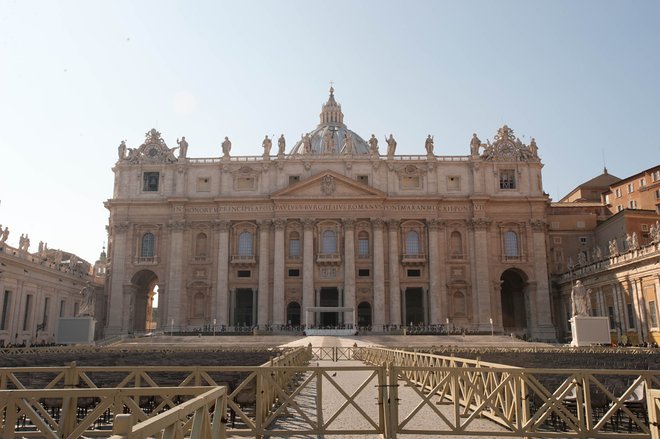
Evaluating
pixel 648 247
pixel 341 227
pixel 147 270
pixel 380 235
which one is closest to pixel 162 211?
Answer: pixel 147 270

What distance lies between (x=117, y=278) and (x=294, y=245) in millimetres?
19264

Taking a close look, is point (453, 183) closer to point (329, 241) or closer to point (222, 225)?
point (329, 241)

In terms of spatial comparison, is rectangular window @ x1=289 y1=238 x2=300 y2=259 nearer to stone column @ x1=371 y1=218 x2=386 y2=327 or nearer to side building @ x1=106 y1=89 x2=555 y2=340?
side building @ x1=106 y1=89 x2=555 y2=340

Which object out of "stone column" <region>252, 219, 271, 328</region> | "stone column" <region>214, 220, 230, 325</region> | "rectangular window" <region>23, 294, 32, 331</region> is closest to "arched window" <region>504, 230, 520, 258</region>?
"stone column" <region>252, 219, 271, 328</region>

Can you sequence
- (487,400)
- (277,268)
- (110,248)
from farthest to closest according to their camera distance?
(110,248), (277,268), (487,400)

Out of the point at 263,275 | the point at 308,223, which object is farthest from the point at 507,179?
the point at 263,275

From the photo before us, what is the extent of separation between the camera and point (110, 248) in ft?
224

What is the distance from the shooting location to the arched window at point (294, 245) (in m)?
64.7

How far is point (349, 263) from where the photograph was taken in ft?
208

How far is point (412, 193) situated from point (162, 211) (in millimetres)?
27652

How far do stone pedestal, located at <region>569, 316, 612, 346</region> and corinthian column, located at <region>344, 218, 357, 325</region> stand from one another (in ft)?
81.3

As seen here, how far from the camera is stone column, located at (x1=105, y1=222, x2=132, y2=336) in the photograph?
63.0 meters

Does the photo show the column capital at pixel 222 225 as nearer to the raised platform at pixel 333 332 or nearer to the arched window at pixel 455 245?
the raised platform at pixel 333 332

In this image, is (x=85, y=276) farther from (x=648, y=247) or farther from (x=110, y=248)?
(x=648, y=247)
